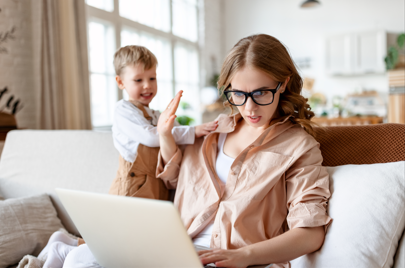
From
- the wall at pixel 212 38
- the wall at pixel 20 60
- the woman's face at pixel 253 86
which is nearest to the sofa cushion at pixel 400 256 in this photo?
the woman's face at pixel 253 86

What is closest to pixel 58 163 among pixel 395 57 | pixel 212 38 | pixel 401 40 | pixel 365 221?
pixel 365 221

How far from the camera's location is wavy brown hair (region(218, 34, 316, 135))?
1.11m

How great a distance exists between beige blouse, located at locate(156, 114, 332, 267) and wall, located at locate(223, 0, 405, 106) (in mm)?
6592

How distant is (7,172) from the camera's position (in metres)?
1.96

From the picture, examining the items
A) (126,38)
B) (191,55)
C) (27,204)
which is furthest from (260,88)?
(191,55)

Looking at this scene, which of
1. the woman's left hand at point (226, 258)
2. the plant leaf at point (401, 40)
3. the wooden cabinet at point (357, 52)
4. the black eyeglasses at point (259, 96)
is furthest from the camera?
the wooden cabinet at point (357, 52)

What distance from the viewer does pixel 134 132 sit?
146 cm

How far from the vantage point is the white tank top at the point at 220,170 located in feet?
3.80

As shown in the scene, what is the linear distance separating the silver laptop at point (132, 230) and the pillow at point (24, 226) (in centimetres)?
72

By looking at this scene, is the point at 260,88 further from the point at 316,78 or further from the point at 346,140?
the point at 316,78

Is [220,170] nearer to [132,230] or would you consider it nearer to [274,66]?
[274,66]

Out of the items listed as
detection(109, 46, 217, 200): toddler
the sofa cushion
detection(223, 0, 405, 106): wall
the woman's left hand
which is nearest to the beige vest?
detection(109, 46, 217, 200): toddler

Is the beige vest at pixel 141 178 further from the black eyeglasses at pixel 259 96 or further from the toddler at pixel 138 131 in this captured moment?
the black eyeglasses at pixel 259 96

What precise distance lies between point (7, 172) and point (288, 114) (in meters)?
1.61
